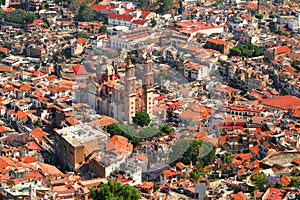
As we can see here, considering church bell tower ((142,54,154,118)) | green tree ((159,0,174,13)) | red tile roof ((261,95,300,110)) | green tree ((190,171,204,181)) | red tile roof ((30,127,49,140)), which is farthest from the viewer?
Answer: green tree ((159,0,174,13))

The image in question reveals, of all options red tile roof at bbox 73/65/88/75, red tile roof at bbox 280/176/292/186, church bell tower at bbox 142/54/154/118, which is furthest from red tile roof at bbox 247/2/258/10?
red tile roof at bbox 280/176/292/186

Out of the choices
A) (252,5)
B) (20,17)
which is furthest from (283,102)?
(20,17)

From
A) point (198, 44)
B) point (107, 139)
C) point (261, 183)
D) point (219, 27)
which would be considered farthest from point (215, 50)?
point (261, 183)

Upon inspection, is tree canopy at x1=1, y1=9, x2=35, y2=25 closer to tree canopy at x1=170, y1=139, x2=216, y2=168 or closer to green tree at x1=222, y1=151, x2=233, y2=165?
tree canopy at x1=170, y1=139, x2=216, y2=168

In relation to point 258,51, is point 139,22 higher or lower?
higher

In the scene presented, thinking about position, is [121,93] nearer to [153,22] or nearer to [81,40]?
[81,40]

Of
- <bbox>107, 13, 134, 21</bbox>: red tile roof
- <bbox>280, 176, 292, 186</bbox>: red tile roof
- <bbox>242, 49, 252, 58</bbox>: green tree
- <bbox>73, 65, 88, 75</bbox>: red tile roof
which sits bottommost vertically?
<bbox>280, 176, 292, 186</bbox>: red tile roof
